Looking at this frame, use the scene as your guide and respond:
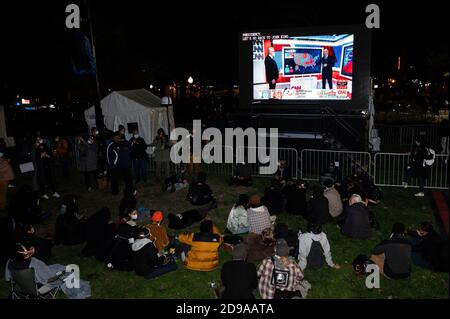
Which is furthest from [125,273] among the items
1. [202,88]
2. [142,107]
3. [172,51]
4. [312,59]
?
[202,88]

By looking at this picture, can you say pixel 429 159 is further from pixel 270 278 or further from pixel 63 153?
pixel 63 153

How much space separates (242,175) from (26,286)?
818cm

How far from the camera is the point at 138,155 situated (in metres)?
14.1

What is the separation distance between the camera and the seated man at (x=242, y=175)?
13766 mm

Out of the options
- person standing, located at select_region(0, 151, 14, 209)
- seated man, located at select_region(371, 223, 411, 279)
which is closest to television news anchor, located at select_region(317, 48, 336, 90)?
seated man, located at select_region(371, 223, 411, 279)

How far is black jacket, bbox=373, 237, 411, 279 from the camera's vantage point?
7371 mm

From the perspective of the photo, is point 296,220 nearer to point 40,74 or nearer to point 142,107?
point 142,107

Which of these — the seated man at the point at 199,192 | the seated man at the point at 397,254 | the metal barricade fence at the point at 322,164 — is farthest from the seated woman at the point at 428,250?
the metal barricade fence at the point at 322,164

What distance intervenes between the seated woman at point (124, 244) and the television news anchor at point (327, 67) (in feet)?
41.8

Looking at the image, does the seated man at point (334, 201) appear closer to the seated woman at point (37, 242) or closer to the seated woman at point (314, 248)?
the seated woman at point (314, 248)

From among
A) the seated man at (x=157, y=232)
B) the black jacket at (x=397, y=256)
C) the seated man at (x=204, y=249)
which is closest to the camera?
the black jacket at (x=397, y=256)

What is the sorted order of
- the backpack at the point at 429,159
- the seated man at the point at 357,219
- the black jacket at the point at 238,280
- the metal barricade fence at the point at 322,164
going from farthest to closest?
1. the metal barricade fence at the point at 322,164
2. the backpack at the point at 429,159
3. the seated man at the point at 357,219
4. the black jacket at the point at 238,280

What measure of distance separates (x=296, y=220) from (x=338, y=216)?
3.56 ft
